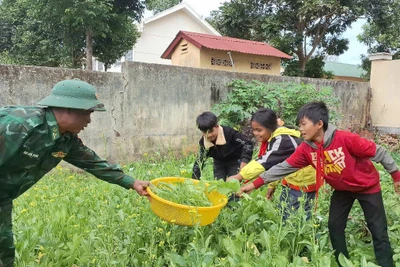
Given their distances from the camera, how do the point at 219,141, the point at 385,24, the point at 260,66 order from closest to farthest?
the point at 219,141 → the point at 260,66 → the point at 385,24

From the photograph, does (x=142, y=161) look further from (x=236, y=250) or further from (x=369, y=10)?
(x=369, y=10)

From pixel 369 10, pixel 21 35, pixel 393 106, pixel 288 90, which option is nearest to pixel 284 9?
pixel 369 10

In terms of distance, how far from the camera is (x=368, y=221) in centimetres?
265

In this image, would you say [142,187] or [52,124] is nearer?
[52,124]

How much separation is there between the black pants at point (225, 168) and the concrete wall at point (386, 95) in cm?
729

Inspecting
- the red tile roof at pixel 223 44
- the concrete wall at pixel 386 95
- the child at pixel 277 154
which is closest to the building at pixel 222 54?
the red tile roof at pixel 223 44

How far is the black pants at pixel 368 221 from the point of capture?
2590 mm

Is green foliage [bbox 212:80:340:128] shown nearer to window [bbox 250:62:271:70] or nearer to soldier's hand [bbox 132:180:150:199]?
soldier's hand [bbox 132:180:150:199]

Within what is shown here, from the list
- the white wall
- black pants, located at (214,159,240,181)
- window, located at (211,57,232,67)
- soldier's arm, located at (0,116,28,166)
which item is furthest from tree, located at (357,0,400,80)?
soldier's arm, located at (0,116,28,166)

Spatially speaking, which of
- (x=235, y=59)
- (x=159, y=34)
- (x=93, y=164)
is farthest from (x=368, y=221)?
(x=159, y=34)

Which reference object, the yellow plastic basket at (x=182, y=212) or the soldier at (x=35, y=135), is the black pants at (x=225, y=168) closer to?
the yellow plastic basket at (x=182, y=212)

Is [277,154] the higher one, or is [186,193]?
[277,154]

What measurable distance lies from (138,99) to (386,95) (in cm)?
698

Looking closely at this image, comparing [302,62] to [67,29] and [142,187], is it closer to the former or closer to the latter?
[67,29]
